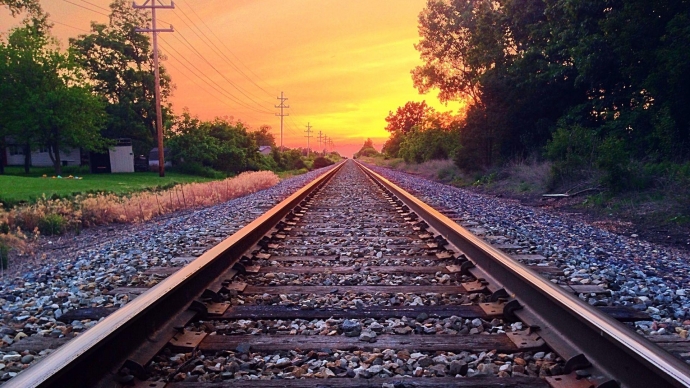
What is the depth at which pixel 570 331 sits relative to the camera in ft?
8.16

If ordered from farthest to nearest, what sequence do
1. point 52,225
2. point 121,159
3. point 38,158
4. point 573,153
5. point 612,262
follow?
1. point 38,158
2. point 121,159
3. point 573,153
4. point 52,225
5. point 612,262

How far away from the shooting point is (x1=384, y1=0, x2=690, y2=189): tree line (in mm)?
11891

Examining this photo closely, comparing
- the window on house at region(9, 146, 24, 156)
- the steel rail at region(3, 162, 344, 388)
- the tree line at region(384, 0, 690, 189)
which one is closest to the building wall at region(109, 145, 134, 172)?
the window on house at region(9, 146, 24, 156)

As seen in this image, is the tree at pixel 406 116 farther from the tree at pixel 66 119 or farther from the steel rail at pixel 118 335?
the steel rail at pixel 118 335

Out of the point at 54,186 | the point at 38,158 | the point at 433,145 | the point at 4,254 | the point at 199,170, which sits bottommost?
the point at 4,254

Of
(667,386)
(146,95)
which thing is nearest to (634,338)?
(667,386)

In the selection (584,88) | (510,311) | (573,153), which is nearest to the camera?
(510,311)

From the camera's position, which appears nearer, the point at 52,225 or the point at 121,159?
the point at 52,225

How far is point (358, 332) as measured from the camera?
8.99 feet

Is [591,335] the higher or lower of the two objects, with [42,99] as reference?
lower

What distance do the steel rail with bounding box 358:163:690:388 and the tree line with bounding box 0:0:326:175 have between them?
34199 mm

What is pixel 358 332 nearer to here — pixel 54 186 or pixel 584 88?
pixel 584 88

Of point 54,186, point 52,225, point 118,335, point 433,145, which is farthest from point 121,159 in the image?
point 118,335

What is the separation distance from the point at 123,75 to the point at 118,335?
56.6 metres
